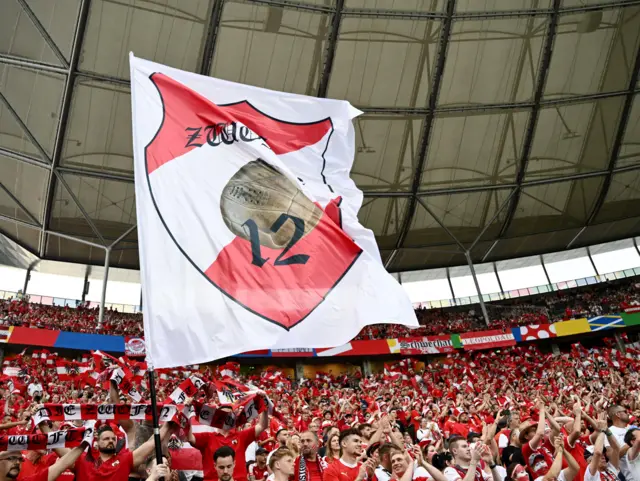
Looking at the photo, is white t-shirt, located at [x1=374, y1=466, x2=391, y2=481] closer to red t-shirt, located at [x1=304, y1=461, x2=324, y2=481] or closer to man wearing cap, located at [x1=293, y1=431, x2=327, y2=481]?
man wearing cap, located at [x1=293, y1=431, x2=327, y2=481]

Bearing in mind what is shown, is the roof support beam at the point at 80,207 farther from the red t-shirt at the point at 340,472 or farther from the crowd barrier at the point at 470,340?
the red t-shirt at the point at 340,472

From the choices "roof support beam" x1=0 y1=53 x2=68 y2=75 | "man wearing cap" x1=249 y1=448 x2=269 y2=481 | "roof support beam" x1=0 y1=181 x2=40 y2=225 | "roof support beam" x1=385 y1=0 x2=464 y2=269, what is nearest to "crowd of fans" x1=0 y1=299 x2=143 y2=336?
"roof support beam" x1=0 y1=181 x2=40 y2=225

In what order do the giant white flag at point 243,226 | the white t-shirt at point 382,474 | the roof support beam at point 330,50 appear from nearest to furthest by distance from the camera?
the giant white flag at point 243,226 → the white t-shirt at point 382,474 → the roof support beam at point 330,50

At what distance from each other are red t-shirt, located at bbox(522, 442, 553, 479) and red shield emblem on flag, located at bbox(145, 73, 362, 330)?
3375 millimetres

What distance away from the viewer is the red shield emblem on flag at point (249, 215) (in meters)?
4.51

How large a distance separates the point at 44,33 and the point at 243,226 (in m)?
20.3

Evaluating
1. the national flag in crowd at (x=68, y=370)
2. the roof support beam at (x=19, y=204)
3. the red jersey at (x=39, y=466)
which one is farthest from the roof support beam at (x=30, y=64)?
the red jersey at (x=39, y=466)

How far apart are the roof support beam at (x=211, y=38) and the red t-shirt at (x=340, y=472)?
1971 centimetres

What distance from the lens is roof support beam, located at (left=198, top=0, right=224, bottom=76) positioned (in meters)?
21.3

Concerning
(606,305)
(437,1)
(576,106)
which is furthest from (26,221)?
(606,305)

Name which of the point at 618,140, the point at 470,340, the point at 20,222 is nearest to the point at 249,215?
the point at 20,222

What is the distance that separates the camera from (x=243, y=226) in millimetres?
4863

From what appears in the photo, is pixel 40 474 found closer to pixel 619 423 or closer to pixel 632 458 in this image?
pixel 632 458

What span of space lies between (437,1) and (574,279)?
25.0m
